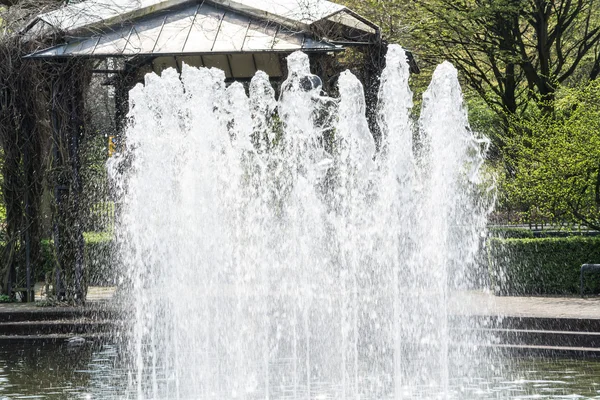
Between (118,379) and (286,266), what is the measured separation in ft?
18.3

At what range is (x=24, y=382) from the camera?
366 inches

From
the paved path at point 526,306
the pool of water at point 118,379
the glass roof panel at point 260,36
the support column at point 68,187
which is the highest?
the glass roof panel at point 260,36

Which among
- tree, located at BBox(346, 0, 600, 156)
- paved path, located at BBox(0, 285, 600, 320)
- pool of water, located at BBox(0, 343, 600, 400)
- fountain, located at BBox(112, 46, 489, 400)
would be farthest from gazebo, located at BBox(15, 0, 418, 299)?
tree, located at BBox(346, 0, 600, 156)

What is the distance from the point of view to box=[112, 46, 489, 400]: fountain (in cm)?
905

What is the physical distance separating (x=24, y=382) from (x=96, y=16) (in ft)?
21.6

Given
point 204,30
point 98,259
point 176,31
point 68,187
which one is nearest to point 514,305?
point 204,30

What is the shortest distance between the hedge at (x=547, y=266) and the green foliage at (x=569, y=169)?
3.10ft

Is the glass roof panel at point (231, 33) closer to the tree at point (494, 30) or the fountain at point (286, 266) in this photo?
the fountain at point (286, 266)

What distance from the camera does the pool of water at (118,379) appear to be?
325 inches

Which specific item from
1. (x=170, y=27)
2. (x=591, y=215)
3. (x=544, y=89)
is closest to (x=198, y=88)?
(x=170, y=27)

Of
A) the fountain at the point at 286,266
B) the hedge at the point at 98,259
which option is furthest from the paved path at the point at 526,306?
the hedge at the point at 98,259

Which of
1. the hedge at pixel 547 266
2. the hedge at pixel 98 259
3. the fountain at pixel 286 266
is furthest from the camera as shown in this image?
the hedge at pixel 98 259

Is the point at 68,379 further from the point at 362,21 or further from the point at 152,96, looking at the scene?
the point at 362,21

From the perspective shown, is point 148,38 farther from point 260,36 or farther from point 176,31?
point 260,36
